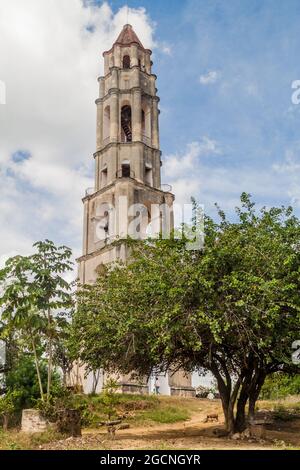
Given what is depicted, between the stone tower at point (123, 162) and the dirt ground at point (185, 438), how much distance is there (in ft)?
33.3

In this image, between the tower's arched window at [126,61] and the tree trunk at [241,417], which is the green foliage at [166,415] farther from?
the tower's arched window at [126,61]

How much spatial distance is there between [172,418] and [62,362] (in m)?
8.61

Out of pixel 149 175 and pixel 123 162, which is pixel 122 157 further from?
pixel 149 175

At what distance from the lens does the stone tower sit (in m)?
35.5

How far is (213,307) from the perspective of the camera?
15.2 meters

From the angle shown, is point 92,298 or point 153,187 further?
point 153,187

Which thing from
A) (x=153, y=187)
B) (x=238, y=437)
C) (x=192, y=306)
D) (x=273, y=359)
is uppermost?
(x=153, y=187)

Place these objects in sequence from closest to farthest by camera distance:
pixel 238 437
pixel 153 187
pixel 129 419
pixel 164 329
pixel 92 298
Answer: pixel 164 329 < pixel 238 437 < pixel 92 298 < pixel 129 419 < pixel 153 187

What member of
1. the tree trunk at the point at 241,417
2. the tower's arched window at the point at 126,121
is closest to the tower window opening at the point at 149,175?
the tower's arched window at the point at 126,121

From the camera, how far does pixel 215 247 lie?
15570mm

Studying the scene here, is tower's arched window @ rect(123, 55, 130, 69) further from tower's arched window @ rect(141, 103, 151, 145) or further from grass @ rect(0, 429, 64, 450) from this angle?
grass @ rect(0, 429, 64, 450)

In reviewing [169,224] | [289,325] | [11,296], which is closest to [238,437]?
[289,325]

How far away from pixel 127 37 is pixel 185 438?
35.8 meters

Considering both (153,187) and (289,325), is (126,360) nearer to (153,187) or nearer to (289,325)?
(289,325)
